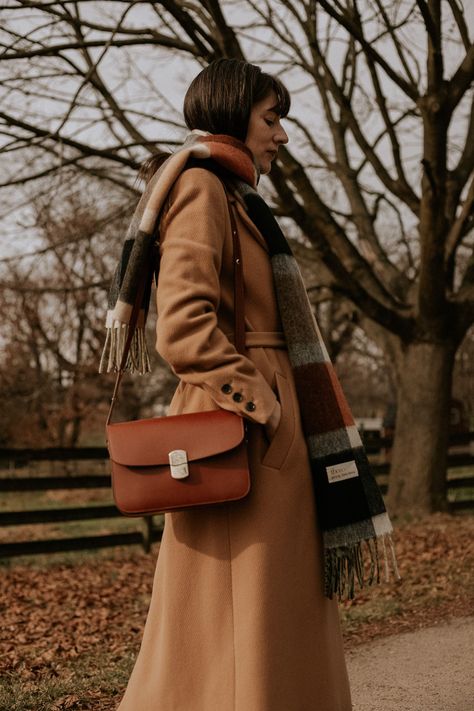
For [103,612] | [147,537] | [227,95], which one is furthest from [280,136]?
[147,537]

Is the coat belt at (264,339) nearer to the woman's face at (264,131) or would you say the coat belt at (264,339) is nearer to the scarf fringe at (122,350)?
the scarf fringe at (122,350)

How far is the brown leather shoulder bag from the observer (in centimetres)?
211

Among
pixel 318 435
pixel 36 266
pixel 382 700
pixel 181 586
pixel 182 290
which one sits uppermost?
pixel 36 266

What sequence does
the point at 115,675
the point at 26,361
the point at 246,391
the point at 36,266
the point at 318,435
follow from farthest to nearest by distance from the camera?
the point at 26,361, the point at 36,266, the point at 115,675, the point at 318,435, the point at 246,391

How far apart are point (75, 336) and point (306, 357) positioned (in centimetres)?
2161

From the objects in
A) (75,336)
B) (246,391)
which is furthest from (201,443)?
(75,336)

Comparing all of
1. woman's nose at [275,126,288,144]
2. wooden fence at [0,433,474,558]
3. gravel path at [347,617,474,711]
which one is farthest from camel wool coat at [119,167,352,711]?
wooden fence at [0,433,474,558]

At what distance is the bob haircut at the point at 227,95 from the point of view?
237 centimetres

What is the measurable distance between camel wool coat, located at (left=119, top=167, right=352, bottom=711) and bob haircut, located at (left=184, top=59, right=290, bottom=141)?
199 millimetres

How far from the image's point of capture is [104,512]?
9.42 meters

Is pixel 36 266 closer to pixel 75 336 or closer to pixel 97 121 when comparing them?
pixel 97 121

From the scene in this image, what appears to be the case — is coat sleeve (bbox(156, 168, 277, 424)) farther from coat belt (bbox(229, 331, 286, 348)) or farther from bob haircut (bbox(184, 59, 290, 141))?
bob haircut (bbox(184, 59, 290, 141))

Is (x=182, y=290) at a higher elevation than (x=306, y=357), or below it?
higher

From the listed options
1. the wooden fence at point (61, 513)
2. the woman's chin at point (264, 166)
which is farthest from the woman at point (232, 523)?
the wooden fence at point (61, 513)
